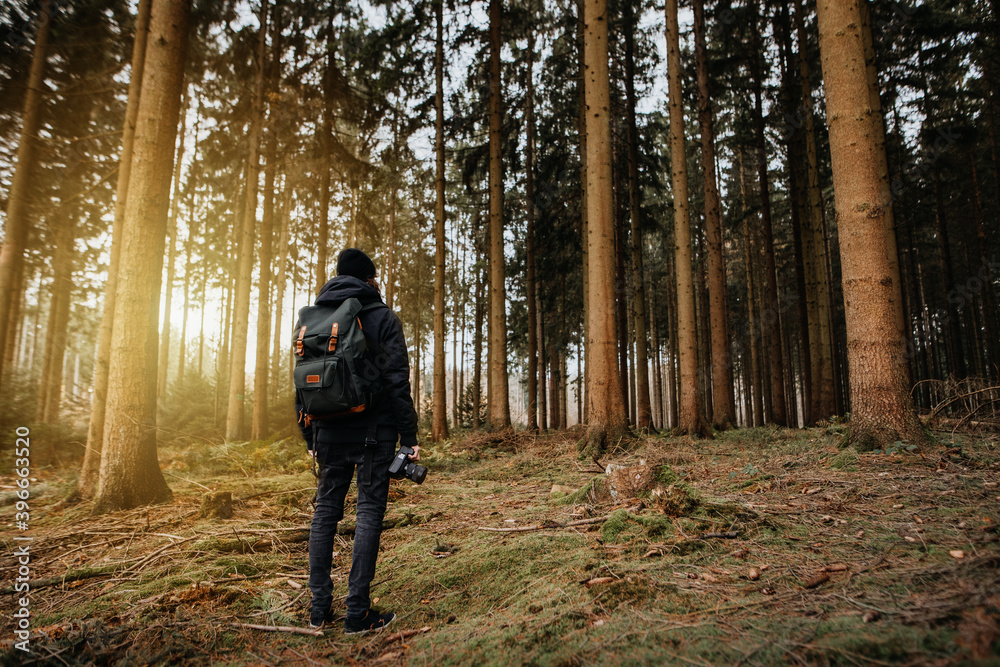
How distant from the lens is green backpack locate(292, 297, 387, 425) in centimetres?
272

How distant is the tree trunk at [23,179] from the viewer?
9008 mm

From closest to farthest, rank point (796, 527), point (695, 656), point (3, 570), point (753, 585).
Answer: point (695, 656), point (753, 585), point (796, 527), point (3, 570)

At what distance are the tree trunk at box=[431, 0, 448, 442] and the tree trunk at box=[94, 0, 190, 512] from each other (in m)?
7.19

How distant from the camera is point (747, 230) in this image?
2233 centimetres

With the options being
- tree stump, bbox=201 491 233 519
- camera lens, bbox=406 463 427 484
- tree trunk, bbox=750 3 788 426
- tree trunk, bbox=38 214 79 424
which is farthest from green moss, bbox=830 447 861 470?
tree trunk, bbox=38 214 79 424

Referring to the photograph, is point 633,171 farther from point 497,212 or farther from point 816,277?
point 816,277

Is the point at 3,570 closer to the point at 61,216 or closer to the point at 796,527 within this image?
the point at 796,527

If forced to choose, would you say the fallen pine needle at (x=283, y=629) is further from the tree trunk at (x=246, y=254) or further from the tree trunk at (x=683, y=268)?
the tree trunk at (x=246, y=254)

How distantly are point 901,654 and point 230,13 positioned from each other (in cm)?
1479

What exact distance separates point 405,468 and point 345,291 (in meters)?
1.22

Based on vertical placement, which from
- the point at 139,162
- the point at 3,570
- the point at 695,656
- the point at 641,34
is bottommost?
the point at 3,570

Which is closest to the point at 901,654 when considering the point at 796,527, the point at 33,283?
the point at 796,527

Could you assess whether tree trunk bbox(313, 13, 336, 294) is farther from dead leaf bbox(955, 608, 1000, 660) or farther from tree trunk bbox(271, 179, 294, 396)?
dead leaf bbox(955, 608, 1000, 660)

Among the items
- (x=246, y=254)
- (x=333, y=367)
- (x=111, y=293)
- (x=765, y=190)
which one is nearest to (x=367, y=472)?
(x=333, y=367)
